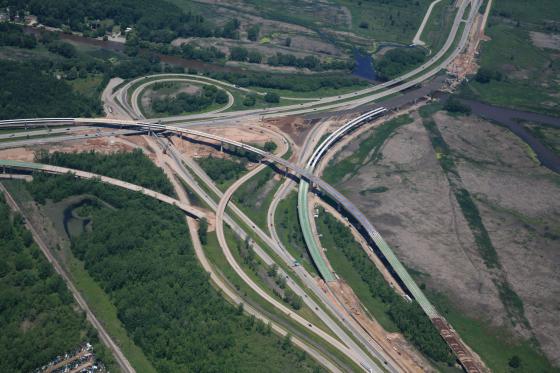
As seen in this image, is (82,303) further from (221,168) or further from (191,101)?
(191,101)

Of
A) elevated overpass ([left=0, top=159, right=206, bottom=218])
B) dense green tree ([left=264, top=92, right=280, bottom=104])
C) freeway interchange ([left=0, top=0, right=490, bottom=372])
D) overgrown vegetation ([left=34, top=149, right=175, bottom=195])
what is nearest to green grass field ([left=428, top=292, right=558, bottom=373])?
freeway interchange ([left=0, top=0, right=490, bottom=372])

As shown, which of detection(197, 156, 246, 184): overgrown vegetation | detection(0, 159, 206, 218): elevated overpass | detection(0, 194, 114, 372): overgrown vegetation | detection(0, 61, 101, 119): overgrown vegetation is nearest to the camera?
detection(0, 194, 114, 372): overgrown vegetation

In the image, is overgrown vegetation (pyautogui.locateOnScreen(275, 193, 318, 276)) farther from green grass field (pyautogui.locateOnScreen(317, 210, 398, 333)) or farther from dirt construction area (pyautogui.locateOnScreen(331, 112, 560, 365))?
dirt construction area (pyautogui.locateOnScreen(331, 112, 560, 365))

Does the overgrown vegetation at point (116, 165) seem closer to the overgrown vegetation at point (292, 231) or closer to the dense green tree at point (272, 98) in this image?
the overgrown vegetation at point (292, 231)

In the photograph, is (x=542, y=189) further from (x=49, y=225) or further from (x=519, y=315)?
(x=49, y=225)

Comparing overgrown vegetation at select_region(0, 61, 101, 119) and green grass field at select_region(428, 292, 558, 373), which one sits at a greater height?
overgrown vegetation at select_region(0, 61, 101, 119)

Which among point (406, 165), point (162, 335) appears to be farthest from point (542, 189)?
point (162, 335)
